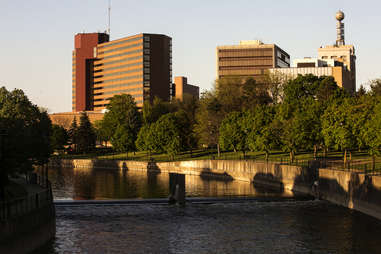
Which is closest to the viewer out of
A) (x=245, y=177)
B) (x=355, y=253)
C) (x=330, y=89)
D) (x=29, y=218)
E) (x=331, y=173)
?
(x=29, y=218)

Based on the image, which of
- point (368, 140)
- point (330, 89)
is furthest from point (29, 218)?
point (330, 89)

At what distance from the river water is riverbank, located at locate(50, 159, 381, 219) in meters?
1.59

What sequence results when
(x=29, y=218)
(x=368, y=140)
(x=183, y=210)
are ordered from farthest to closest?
Answer: 1. (x=368, y=140)
2. (x=183, y=210)
3. (x=29, y=218)

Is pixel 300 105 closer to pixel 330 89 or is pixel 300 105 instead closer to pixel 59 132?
pixel 330 89

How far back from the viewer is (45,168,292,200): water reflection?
76.8 m

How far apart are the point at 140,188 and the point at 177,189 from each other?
24.8 metres

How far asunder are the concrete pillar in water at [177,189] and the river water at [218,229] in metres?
1.30

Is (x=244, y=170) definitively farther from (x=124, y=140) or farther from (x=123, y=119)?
(x=123, y=119)

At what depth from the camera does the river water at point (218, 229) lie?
43.2m

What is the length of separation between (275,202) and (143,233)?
21.7 metres

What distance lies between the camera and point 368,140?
72875 mm

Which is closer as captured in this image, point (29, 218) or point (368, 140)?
point (29, 218)

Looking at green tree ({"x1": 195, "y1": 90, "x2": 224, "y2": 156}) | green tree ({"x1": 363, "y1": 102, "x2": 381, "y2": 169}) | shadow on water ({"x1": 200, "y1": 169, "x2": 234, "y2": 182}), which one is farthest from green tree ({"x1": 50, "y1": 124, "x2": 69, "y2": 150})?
green tree ({"x1": 363, "y1": 102, "x2": 381, "y2": 169})

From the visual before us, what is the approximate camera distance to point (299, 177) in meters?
76.1
